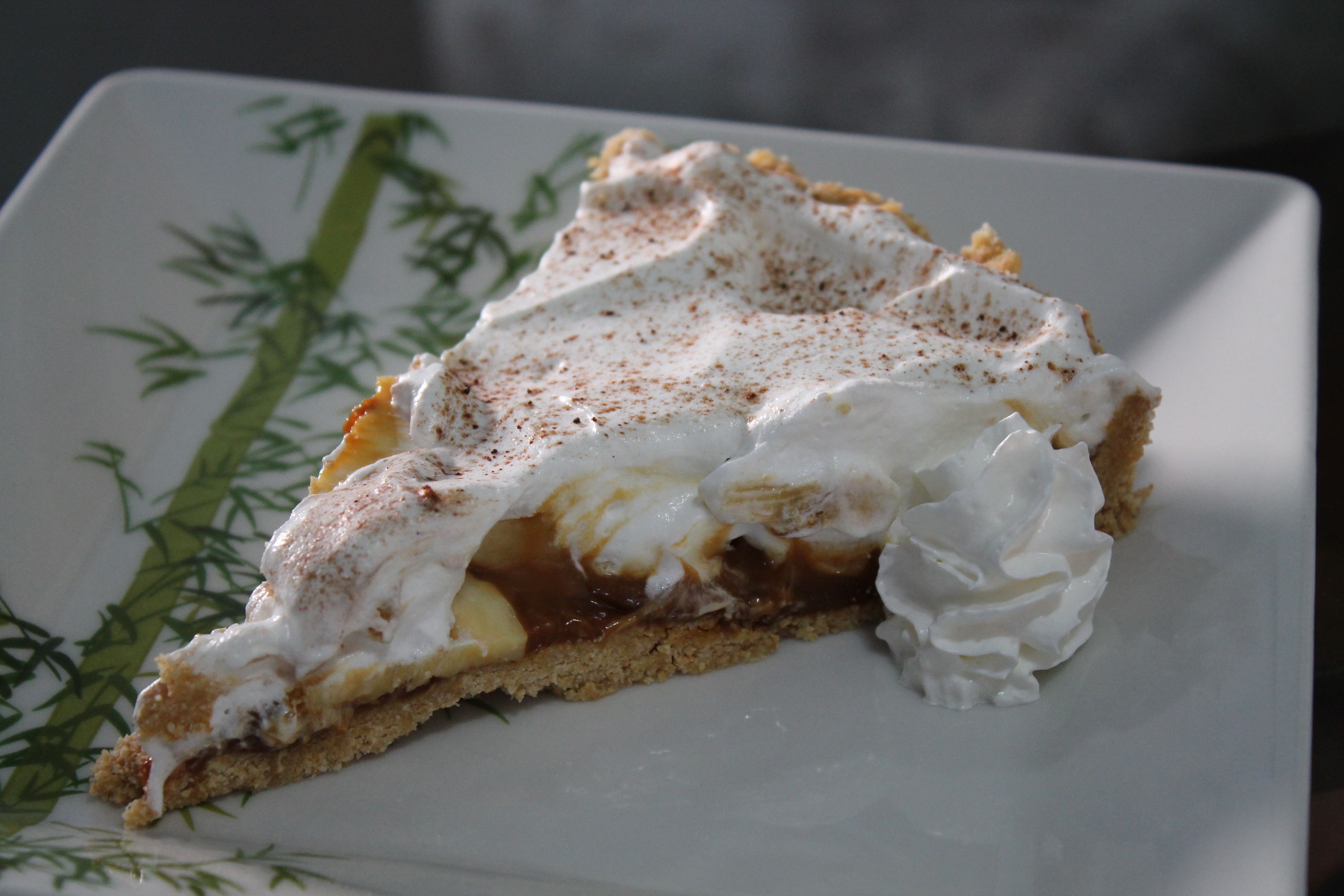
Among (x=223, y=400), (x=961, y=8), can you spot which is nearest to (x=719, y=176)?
(x=223, y=400)

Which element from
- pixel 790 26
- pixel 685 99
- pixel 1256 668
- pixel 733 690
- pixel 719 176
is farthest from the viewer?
pixel 790 26

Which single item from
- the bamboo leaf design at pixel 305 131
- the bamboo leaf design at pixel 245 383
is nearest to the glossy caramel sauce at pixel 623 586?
the bamboo leaf design at pixel 245 383

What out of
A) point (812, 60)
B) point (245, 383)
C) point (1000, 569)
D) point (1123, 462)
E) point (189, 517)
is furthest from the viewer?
A: point (812, 60)

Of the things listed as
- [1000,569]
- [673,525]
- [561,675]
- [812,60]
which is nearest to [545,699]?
[561,675]

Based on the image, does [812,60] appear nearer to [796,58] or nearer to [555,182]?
[796,58]

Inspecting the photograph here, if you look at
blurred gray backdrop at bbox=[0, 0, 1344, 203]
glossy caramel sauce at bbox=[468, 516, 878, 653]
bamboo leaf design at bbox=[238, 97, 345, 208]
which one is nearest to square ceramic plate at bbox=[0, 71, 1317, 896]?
bamboo leaf design at bbox=[238, 97, 345, 208]

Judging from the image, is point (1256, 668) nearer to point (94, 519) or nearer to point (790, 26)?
point (94, 519)
